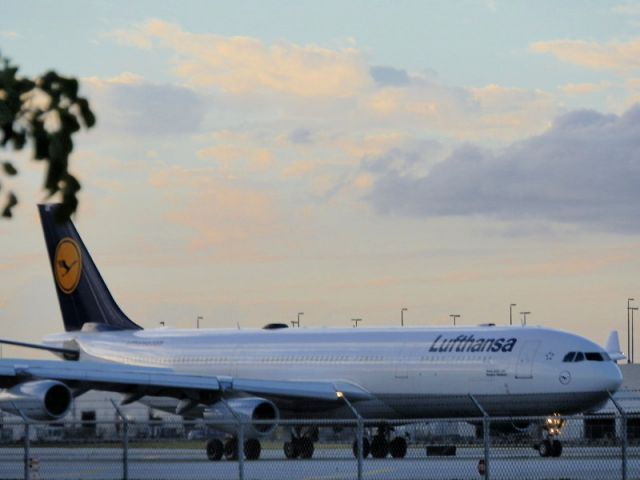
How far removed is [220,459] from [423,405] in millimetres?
5496

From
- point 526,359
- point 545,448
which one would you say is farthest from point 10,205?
point 526,359

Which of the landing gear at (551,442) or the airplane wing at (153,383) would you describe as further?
the airplane wing at (153,383)

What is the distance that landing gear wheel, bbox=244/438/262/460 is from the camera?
38.3 metres

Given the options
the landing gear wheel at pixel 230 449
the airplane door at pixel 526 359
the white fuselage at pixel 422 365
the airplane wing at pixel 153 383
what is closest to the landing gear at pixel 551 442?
the white fuselage at pixel 422 365

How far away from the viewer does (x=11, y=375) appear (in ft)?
121

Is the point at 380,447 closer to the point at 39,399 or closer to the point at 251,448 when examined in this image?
the point at 251,448

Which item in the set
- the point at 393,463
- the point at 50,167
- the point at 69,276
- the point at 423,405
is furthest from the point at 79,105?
the point at 69,276

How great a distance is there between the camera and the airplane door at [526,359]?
3712cm

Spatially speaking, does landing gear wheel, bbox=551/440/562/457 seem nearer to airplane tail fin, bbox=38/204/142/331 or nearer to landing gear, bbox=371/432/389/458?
landing gear, bbox=371/432/389/458

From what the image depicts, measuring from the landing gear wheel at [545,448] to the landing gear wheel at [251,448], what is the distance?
730cm

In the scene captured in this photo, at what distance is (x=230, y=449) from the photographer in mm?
39438

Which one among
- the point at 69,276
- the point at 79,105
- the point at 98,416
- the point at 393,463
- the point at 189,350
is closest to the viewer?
the point at 79,105

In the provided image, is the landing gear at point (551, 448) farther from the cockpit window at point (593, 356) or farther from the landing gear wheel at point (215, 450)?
the landing gear wheel at point (215, 450)

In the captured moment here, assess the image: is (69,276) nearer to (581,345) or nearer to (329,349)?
(329,349)
